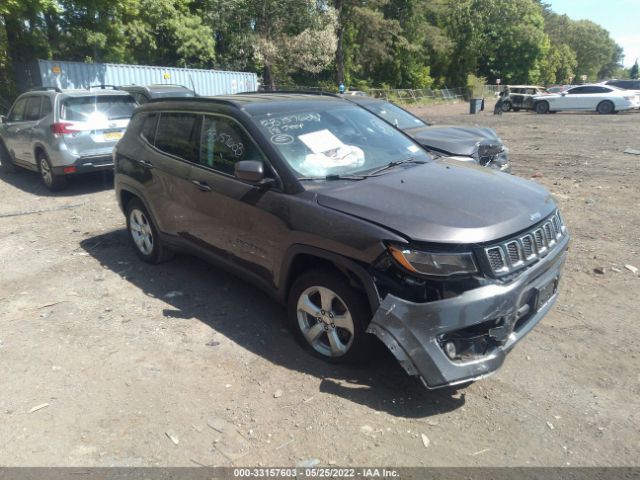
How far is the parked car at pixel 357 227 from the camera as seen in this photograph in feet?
9.48

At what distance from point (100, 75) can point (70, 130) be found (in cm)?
1269

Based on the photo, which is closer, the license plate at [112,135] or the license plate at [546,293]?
the license plate at [546,293]

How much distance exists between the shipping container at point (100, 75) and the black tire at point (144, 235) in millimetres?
15547

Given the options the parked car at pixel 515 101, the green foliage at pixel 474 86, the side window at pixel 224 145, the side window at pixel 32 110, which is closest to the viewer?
the side window at pixel 224 145

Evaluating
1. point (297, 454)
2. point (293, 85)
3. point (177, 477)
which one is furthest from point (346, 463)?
point (293, 85)

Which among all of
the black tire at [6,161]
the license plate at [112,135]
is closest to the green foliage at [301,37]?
the black tire at [6,161]

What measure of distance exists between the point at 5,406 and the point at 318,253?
2.32 metres

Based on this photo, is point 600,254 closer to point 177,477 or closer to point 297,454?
point 297,454

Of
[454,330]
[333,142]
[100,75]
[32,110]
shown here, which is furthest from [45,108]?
[100,75]

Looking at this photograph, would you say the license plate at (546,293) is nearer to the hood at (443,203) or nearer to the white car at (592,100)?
the hood at (443,203)

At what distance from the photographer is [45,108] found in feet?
29.8

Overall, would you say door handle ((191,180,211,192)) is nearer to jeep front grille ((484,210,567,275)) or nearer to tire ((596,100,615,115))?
jeep front grille ((484,210,567,275))

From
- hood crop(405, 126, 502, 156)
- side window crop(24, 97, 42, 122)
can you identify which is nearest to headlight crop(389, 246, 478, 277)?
hood crop(405, 126, 502, 156)

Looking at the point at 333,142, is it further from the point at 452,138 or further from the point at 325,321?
the point at 452,138
